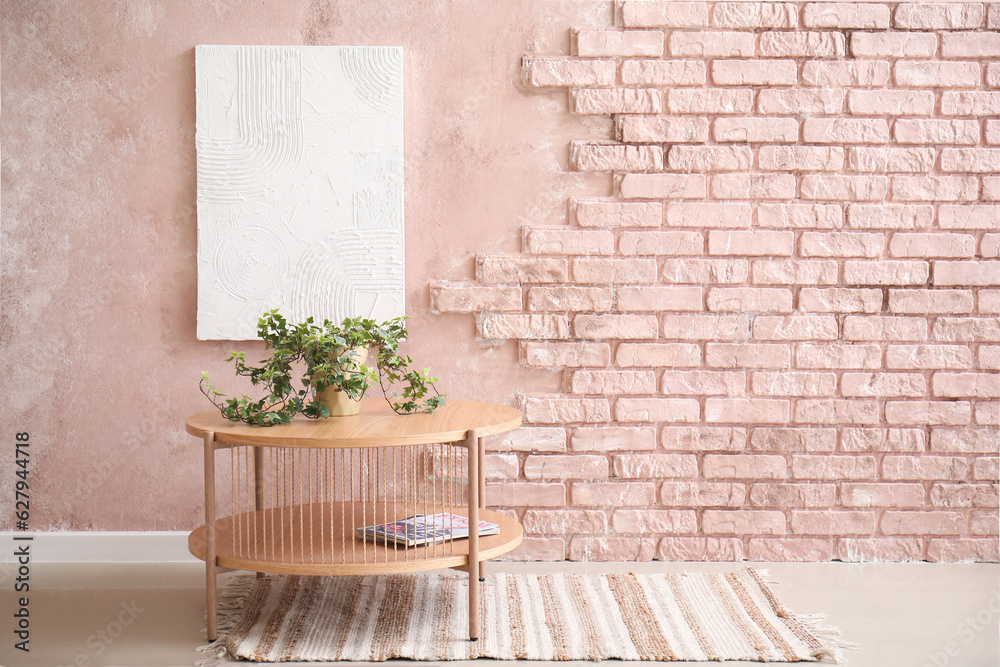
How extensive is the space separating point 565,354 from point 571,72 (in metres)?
0.97

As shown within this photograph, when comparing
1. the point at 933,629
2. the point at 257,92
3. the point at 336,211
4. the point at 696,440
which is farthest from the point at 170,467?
the point at 933,629

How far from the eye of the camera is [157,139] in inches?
104

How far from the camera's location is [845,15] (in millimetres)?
2611

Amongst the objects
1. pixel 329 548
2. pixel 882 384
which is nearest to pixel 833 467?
pixel 882 384

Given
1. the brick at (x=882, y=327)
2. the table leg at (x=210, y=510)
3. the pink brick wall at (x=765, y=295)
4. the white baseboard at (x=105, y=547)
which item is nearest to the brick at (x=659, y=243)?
the pink brick wall at (x=765, y=295)

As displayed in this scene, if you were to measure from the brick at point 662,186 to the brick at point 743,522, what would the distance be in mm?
1104

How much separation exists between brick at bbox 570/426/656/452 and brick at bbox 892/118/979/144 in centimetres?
133

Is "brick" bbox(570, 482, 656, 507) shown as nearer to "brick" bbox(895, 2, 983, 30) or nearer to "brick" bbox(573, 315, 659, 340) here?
"brick" bbox(573, 315, 659, 340)

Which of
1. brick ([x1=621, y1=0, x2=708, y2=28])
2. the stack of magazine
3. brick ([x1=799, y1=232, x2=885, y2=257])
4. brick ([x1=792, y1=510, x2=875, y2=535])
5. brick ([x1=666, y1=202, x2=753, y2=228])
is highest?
brick ([x1=621, y1=0, x2=708, y2=28])

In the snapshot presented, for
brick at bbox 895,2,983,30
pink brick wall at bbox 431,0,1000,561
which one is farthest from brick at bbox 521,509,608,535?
brick at bbox 895,2,983,30

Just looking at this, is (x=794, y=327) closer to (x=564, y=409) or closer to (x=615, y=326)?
(x=615, y=326)

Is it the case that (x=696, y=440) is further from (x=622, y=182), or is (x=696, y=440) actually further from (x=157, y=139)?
(x=157, y=139)

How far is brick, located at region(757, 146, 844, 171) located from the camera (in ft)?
8.61

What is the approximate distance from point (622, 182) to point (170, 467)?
6.08 ft
